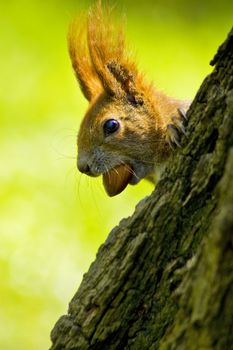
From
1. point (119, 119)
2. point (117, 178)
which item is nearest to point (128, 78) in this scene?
point (119, 119)

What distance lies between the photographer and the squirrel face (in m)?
2.77

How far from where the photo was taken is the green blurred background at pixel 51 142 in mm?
3326

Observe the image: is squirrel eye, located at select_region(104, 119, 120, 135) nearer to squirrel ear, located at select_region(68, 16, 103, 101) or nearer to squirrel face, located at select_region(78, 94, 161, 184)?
squirrel face, located at select_region(78, 94, 161, 184)

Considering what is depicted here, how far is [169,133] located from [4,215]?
140cm

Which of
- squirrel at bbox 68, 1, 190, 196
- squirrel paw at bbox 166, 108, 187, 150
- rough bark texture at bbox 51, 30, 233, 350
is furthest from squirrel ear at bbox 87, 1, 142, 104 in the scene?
rough bark texture at bbox 51, 30, 233, 350

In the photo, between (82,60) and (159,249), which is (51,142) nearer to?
(82,60)

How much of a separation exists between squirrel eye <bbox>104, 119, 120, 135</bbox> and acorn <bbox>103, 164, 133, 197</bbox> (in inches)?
4.3

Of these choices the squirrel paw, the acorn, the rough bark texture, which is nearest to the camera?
the rough bark texture

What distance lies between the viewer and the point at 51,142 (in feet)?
11.7

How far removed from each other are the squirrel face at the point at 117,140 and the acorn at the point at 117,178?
1cm

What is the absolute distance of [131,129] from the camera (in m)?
2.82

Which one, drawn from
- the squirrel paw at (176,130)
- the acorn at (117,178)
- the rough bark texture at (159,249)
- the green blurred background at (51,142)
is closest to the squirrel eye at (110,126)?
the acorn at (117,178)

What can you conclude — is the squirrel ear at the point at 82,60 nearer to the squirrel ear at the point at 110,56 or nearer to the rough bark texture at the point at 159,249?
the squirrel ear at the point at 110,56

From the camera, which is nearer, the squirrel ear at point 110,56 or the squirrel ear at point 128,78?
the squirrel ear at point 110,56
